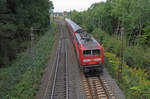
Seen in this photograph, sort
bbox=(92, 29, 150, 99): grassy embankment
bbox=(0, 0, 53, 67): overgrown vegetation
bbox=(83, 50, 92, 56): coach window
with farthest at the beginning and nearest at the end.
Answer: bbox=(0, 0, 53, 67): overgrown vegetation
bbox=(83, 50, 92, 56): coach window
bbox=(92, 29, 150, 99): grassy embankment

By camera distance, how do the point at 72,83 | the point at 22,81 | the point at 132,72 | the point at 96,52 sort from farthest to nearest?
the point at 132,72
the point at 96,52
the point at 72,83
the point at 22,81

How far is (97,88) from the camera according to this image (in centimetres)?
1216

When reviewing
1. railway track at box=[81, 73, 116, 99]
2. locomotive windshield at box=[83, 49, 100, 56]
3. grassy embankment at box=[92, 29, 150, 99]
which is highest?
locomotive windshield at box=[83, 49, 100, 56]

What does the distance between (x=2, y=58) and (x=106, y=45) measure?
16.1m

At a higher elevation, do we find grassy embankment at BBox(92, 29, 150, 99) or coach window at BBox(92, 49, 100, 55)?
coach window at BBox(92, 49, 100, 55)

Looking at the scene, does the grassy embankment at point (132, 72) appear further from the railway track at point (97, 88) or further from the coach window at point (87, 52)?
the coach window at point (87, 52)

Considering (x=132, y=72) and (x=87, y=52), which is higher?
(x=87, y=52)

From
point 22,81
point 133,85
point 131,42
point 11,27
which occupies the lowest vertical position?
point 22,81

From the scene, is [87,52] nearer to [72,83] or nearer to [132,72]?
[72,83]

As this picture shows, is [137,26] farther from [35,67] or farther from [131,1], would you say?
[35,67]

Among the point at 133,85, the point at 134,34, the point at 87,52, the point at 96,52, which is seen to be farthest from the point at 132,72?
the point at 134,34

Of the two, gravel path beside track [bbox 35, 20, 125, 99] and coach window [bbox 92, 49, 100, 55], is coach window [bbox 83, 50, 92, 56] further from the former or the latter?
gravel path beside track [bbox 35, 20, 125, 99]

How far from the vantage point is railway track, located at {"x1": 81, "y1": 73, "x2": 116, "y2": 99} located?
36.5ft

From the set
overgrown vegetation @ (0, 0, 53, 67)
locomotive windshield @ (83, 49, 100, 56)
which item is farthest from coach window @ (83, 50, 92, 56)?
overgrown vegetation @ (0, 0, 53, 67)
